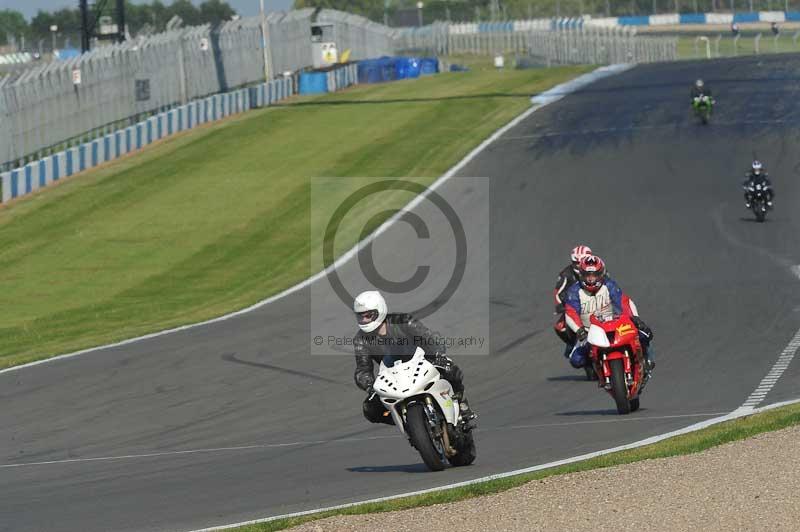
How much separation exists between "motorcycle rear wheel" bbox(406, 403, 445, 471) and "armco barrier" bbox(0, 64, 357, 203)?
28490 millimetres

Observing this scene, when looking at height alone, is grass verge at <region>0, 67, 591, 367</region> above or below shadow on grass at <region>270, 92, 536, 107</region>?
below

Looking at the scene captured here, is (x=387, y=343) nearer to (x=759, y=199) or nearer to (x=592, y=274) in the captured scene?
(x=592, y=274)

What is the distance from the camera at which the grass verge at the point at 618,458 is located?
937cm

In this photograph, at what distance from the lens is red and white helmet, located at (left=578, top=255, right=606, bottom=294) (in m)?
14.6

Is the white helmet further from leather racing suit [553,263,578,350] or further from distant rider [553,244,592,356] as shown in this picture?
leather racing suit [553,263,578,350]

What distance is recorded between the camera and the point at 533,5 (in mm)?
158875

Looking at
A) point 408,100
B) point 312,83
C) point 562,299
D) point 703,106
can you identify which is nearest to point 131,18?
point 312,83

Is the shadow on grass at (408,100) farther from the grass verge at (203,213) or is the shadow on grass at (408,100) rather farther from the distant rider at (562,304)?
the distant rider at (562,304)

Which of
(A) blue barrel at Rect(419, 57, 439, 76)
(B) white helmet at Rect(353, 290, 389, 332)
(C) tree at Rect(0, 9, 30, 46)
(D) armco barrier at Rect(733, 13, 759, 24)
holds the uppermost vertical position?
(C) tree at Rect(0, 9, 30, 46)

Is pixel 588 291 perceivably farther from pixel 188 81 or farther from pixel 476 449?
pixel 188 81

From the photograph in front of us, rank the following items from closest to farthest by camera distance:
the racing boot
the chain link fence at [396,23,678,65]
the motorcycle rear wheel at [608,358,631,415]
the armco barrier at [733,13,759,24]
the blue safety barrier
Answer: the racing boot, the motorcycle rear wheel at [608,358,631,415], the chain link fence at [396,23,678,65], the armco barrier at [733,13,759,24], the blue safety barrier

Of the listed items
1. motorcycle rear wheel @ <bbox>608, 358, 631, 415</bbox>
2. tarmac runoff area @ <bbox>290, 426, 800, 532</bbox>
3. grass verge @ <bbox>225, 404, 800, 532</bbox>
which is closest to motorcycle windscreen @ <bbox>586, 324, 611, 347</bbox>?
motorcycle rear wheel @ <bbox>608, 358, 631, 415</bbox>

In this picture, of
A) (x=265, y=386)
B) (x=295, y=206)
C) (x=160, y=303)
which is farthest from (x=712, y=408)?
(x=295, y=206)

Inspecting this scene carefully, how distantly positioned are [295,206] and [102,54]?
50.9 ft
